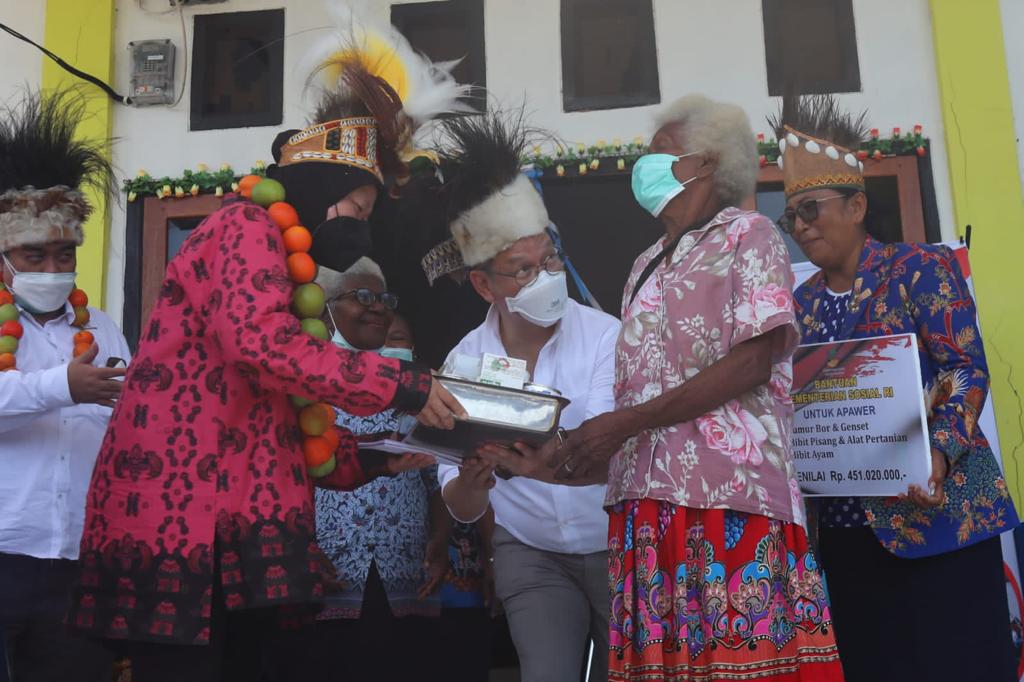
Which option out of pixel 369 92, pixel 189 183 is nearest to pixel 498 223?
pixel 369 92

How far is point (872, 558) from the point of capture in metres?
3.35

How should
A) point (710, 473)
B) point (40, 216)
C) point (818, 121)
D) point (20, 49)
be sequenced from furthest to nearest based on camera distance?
point (20, 49) → point (818, 121) → point (40, 216) → point (710, 473)

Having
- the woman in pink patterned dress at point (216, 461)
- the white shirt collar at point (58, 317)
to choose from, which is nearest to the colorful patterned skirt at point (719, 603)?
the woman in pink patterned dress at point (216, 461)

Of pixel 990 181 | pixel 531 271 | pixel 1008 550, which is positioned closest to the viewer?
pixel 531 271

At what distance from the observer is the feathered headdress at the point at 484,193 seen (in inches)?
150

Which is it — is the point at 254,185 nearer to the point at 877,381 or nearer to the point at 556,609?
the point at 556,609

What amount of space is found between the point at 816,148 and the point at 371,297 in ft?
6.27

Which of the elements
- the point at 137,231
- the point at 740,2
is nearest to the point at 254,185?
the point at 137,231

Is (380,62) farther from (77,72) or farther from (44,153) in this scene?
(77,72)

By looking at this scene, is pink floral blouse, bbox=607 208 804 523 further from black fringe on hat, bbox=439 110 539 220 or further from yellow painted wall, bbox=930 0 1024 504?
yellow painted wall, bbox=930 0 1024 504

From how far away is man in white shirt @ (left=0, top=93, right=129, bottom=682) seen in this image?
336cm

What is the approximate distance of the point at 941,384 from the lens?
129 inches

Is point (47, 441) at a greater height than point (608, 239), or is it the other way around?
point (608, 239)

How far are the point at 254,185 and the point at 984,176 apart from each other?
347 cm
